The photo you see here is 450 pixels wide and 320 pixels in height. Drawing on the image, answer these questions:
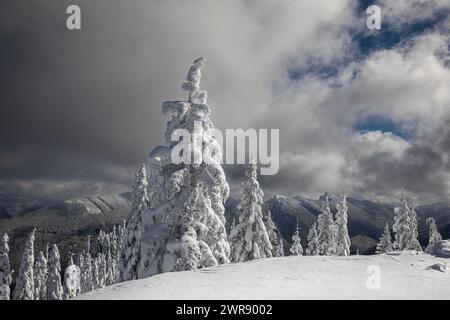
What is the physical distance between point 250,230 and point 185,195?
1521 centimetres

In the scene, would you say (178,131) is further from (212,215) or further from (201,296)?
(201,296)

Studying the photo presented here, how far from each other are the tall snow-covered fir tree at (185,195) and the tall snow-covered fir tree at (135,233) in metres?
9.88

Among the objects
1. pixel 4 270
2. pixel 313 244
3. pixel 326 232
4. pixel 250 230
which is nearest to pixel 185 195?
pixel 250 230

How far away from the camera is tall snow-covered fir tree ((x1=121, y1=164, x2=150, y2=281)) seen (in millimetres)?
29348

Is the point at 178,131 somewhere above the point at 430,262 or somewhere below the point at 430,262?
above

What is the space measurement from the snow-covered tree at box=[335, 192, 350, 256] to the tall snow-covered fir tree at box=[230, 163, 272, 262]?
23.8 m

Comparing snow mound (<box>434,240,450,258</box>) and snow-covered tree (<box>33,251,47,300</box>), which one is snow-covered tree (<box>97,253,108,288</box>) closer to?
snow-covered tree (<box>33,251,47,300</box>)

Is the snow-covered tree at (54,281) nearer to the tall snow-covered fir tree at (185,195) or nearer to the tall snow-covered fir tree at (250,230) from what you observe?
the tall snow-covered fir tree at (250,230)

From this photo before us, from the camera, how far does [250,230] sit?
33.5 meters

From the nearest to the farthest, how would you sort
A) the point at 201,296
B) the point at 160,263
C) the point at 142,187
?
the point at 201,296 < the point at 160,263 < the point at 142,187

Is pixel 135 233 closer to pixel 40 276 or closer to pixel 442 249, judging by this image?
pixel 442 249
